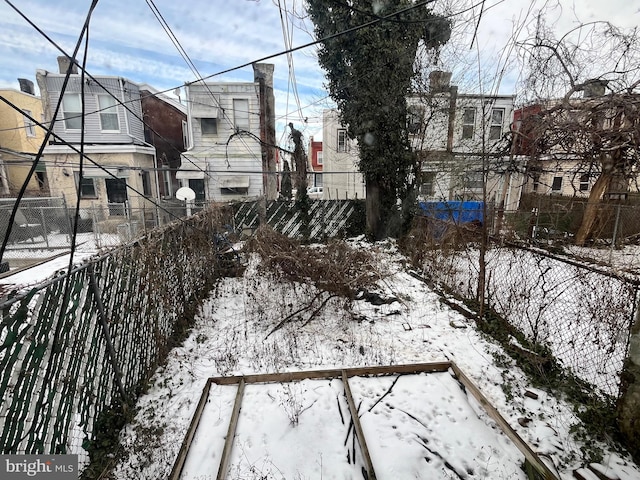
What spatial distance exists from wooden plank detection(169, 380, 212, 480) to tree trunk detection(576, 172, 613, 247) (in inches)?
396

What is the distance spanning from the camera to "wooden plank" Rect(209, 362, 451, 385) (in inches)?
118

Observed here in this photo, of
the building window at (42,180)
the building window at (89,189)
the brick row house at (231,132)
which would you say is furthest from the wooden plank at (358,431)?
the building window at (42,180)

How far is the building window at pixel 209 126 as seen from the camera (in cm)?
1309

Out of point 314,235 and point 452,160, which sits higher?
point 452,160

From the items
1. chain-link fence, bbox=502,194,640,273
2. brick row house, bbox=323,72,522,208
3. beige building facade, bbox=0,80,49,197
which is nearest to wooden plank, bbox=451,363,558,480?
brick row house, bbox=323,72,522,208

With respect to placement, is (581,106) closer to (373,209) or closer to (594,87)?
(594,87)

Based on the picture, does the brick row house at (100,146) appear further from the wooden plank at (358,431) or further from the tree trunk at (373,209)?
the wooden plank at (358,431)

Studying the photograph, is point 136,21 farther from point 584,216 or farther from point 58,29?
point 584,216

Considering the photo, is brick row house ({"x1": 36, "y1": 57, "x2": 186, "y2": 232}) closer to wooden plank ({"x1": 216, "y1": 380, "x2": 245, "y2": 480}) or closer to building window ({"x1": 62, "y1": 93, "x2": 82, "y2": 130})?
building window ({"x1": 62, "y1": 93, "x2": 82, "y2": 130})

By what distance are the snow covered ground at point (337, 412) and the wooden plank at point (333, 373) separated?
0.08 m

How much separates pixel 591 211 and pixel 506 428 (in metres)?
9.04

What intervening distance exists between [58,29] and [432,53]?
9.46 metres

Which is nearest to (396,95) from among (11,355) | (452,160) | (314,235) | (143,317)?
(452,160)

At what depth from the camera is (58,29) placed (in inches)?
100
